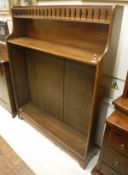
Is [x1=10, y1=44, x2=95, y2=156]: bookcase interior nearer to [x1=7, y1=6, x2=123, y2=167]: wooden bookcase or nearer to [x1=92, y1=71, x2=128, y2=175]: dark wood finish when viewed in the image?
[x1=7, y1=6, x2=123, y2=167]: wooden bookcase

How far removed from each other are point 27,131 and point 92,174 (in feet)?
3.09

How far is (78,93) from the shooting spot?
151 cm

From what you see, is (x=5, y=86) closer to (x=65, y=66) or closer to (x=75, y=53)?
(x=65, y=66)

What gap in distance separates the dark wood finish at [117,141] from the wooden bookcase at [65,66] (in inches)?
6.7

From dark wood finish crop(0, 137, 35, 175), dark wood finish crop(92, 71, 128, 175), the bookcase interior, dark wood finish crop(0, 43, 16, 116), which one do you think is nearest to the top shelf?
the bookcase interior

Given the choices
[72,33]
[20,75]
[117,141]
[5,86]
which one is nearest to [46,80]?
[20,75]

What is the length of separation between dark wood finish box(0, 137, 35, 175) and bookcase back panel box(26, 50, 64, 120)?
66cm

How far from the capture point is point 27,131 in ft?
6.33

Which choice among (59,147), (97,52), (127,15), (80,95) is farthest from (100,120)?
(127,15)

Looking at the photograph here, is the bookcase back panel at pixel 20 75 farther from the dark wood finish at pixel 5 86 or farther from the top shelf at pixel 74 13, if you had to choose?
the top shelf at pixel 74 13

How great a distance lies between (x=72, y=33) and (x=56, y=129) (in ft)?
3.56

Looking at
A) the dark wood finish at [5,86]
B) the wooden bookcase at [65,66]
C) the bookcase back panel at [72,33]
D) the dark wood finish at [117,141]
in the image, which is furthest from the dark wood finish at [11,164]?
the bookcase back panel at [72,33]

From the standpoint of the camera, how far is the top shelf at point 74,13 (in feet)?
3.04

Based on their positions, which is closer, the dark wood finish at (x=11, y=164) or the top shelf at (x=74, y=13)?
the top shelf at (x=74, y=13)
